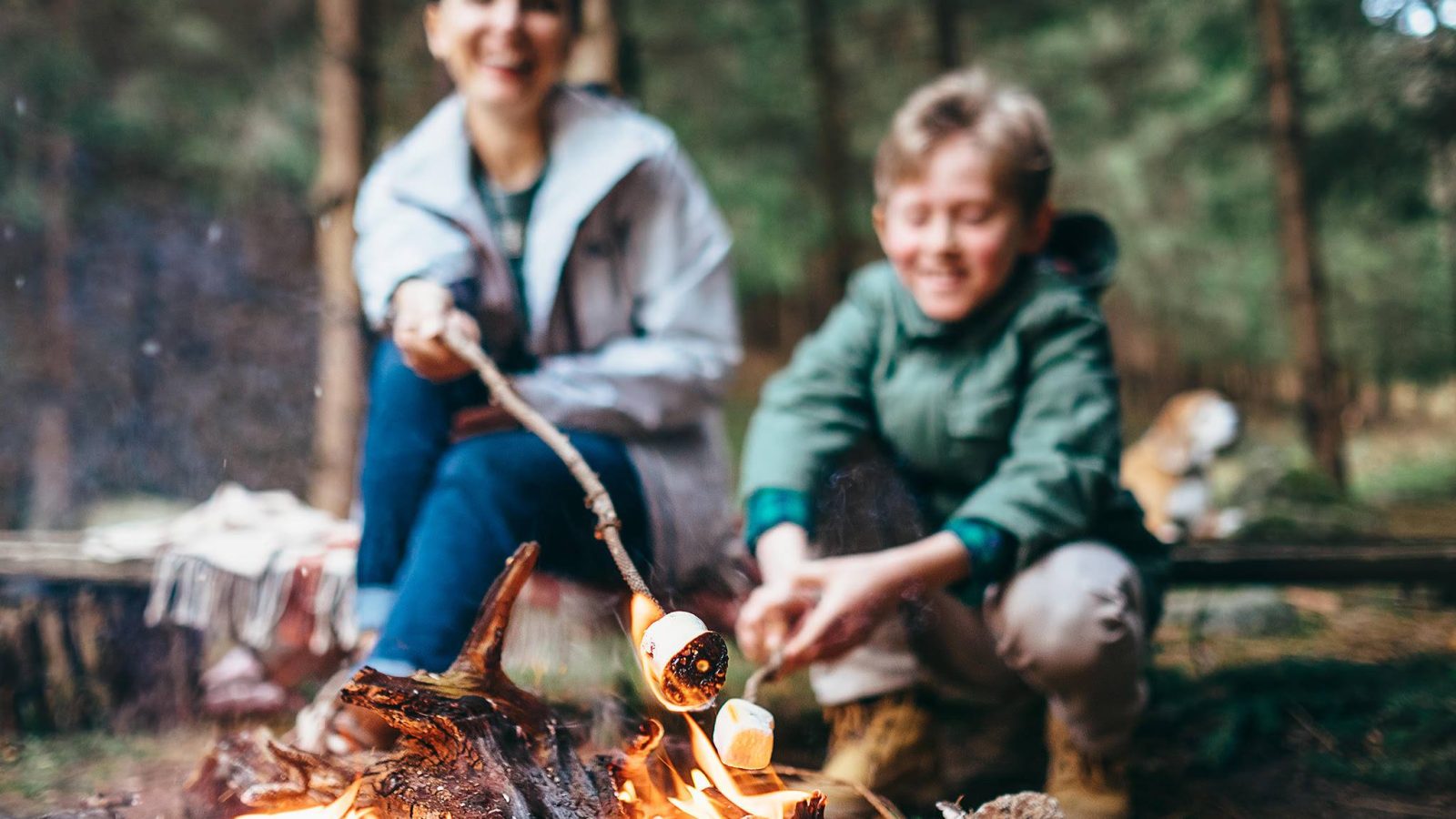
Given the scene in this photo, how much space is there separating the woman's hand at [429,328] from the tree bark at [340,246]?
2.23 meters

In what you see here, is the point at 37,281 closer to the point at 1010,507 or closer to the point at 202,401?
the point at 202,401

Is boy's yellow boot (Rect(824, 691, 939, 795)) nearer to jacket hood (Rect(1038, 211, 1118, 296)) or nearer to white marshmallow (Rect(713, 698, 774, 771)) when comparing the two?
white marshmallow (Rect(713, 698, 774, 771))

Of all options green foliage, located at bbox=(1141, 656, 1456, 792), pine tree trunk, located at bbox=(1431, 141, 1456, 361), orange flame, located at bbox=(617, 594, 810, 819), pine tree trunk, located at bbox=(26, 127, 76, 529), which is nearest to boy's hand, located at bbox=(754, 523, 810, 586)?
orange flame, located at bbox=(617, 594, 810, 819)

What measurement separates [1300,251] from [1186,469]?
4.71 ft

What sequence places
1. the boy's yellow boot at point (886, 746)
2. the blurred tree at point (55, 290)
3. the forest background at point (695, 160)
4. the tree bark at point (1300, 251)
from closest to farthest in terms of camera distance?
the boy's yellow boot at point (886, 746), the forest background at point (695, 160), the tree bark at point (1300, 251), the blurred tree at point (55, 290)

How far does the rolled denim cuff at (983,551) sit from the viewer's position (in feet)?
6.44

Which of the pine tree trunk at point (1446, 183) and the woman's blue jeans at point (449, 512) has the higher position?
the pine tree trunk at point (1446, 183)

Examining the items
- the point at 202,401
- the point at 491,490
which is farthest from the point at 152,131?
the point at 491,490

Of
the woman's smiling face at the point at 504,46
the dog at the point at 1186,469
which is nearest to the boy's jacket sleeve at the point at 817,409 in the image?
the woman's smiling face at the point at 504,46

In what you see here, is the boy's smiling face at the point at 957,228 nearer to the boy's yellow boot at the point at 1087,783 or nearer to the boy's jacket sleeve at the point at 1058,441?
the boy's jacket sleeve at the point at 1058,441

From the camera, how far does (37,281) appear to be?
283 inches

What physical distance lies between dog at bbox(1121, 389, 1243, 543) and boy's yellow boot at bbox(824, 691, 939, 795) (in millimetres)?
3669

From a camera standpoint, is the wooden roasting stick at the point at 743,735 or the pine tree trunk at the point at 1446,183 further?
the pine tree trunk at the point at 1446,183

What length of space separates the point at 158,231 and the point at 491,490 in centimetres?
679
